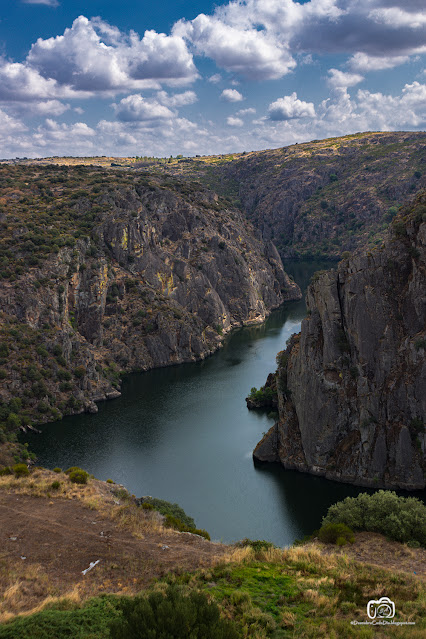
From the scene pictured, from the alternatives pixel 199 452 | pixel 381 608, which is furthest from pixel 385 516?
pixel 199 452

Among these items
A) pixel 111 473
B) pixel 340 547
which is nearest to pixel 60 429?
pixel 111 473

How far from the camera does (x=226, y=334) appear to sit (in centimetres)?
13575

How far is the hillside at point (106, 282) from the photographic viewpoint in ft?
285

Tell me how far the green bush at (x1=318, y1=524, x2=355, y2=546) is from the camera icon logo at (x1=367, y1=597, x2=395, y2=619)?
40.4 ft

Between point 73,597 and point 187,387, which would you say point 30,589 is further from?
point 187,387

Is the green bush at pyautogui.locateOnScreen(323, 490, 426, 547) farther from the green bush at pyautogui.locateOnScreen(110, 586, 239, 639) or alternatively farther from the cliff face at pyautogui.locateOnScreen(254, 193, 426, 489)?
the green bush at pyautogui.locateOnScreen(110, 586, 239, 639)

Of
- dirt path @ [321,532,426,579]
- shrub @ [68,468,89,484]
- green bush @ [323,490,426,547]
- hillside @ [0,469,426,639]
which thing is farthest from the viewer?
shrub @ [68,468,89,484]

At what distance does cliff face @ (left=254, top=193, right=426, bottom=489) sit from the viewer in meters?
57.6

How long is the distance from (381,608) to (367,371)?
40923 mm

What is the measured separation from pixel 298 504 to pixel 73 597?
37.4 meters

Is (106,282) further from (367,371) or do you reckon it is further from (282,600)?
(282,600)

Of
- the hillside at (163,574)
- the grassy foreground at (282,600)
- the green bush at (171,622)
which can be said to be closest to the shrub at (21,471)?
the hillside at (163,574)

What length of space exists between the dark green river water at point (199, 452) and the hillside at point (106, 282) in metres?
5.88

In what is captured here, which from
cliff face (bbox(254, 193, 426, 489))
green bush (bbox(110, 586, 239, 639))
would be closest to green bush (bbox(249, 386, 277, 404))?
cliff face (bbox(254, 193, 426, 489))
